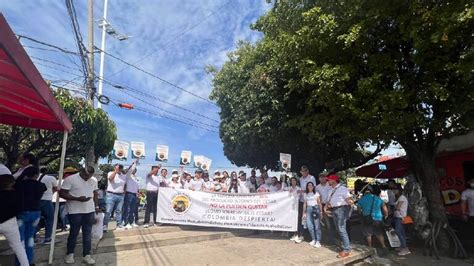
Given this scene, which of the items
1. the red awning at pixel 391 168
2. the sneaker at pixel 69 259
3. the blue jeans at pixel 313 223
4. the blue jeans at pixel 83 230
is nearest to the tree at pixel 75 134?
the blue jeans at pixel 83 230

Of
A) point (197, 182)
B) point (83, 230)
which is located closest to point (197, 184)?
point (197, 182)

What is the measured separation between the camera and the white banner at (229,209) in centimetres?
1009

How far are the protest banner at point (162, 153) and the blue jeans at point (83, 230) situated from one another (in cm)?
603

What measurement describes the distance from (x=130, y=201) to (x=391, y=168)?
1058 cm

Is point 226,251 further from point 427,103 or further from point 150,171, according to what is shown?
point 427,103

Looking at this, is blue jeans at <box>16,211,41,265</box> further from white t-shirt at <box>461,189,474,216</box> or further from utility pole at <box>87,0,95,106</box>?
white t-shirt at <box>461,189,474,216</box>

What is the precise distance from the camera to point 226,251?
8.40m

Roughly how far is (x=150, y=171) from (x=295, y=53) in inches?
205

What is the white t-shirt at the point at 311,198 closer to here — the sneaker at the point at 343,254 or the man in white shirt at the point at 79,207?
the sneaker at the point at 343,254

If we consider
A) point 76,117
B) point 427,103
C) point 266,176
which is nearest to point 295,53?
point 427,103

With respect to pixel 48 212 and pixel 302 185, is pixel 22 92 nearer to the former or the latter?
pixel 48 212

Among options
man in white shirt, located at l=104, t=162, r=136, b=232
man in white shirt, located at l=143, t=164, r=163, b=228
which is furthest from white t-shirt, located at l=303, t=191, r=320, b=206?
man in white shirt, located at l=104, t=162, r=136, b=232

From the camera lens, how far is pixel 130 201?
9680 mm

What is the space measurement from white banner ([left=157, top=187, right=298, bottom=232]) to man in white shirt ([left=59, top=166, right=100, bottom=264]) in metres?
3.83
